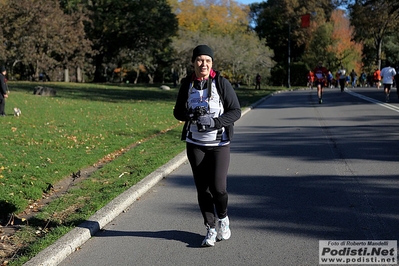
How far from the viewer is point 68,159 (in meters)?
10.6

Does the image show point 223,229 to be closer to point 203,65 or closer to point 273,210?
point 273,210

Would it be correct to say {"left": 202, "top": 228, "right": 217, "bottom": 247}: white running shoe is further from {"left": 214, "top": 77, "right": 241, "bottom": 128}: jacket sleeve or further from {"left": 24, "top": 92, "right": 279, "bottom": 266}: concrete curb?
{"left": 24, "top": 92, "right": 279, "bottom": 266}: concrete curb

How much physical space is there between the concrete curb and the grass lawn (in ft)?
0.48

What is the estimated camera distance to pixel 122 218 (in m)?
6.71

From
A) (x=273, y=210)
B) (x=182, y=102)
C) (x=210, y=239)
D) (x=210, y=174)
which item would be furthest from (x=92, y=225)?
(x=273, y=210)

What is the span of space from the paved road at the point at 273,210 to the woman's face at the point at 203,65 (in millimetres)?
1821

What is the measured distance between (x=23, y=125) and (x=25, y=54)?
28337 mm

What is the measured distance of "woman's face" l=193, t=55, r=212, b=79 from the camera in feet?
17.3

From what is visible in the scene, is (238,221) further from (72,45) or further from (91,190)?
(72,45)

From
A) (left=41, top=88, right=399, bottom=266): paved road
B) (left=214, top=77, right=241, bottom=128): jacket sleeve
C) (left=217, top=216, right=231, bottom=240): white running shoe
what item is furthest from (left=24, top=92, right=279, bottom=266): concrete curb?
(left=214, top=77, right=241, bottom=128): jacket sleeve

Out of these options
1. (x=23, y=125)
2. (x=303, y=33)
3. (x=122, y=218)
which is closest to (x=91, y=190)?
(x=122, y=218)

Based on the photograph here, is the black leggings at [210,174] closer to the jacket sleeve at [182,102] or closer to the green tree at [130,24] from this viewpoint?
the jacket sleeve at [182,102]

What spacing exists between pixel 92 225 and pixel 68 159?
4752 mm

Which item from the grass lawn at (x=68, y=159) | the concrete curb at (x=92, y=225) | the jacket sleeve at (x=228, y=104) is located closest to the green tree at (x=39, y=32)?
the grass lawn at (x=68, y=159)
